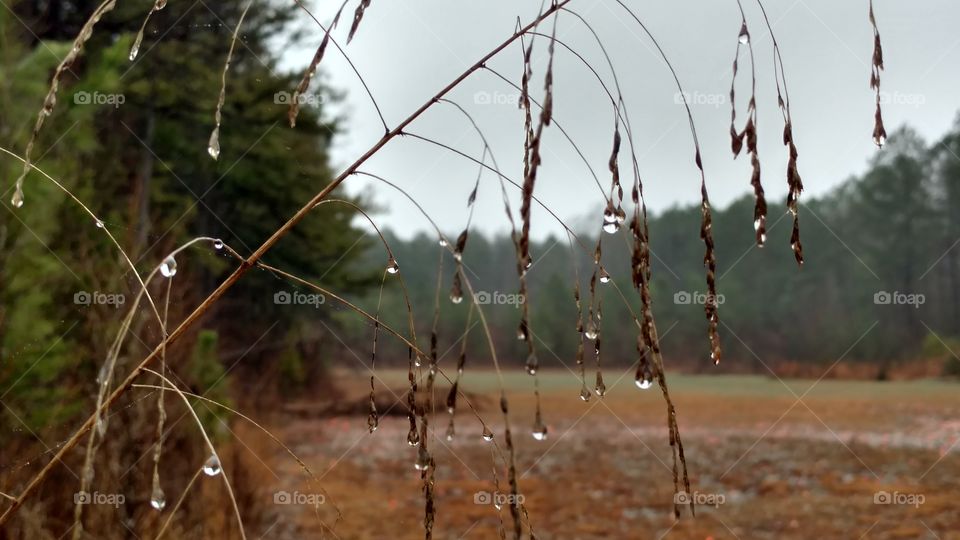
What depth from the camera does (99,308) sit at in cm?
281

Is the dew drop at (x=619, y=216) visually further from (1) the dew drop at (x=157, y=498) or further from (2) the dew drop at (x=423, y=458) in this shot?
(1) the dew drop at (x=157, y=498)

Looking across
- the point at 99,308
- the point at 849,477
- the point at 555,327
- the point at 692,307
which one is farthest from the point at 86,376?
the point at 692,307

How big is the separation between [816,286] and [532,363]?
11.7 metres

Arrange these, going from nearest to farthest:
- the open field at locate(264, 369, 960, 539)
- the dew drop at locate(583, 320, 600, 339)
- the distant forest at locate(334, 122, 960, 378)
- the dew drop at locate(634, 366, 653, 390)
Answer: the dew drop at locate(634, 366, 653, 390), the dew drop at locate(583, 320, 600, 339), the open field at locate(264, 369, 960, 539), the distant forest at locate(334, 122, 960, 378)

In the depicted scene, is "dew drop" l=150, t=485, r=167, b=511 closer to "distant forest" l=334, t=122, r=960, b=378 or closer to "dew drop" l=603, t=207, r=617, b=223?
"dew drop" l=603, t=207, r=617, b=223

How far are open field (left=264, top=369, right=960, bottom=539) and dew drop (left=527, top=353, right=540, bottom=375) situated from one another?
2.12m

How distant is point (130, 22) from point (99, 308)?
471 centimetres

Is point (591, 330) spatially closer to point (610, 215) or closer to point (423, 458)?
point (610, 215)

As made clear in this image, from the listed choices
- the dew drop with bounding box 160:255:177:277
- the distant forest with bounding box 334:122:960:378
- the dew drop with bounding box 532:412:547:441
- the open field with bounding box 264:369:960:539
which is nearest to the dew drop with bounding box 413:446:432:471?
the dew drop with bounding box 532:412:547:441

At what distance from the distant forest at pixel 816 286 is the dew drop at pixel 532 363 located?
29.5 feet

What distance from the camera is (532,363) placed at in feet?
1.55

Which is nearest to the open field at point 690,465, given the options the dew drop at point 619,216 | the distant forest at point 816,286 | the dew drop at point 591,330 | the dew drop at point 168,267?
the distant forest at point 816,286

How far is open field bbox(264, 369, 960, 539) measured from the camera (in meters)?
5.43

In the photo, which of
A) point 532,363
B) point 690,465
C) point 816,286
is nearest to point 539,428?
point 532,363
